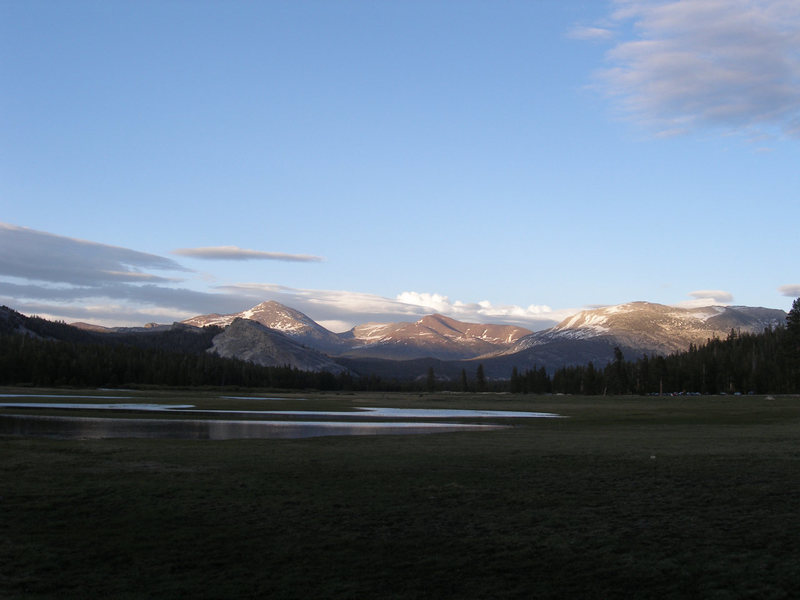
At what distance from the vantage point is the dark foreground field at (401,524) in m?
13.7

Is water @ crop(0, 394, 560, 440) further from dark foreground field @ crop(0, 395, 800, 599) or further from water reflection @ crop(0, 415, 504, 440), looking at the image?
dark foreground field @ crop(0, 395, 800, 599)

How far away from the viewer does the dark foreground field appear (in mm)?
13703

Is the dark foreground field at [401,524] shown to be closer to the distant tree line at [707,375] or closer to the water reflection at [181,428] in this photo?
the water reflection at [181,428]

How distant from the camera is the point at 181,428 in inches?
2031

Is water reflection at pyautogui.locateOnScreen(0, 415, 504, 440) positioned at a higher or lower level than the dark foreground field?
lower

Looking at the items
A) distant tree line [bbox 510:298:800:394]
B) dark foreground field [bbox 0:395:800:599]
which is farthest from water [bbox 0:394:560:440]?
distant tree line [bbox 510:298:800:394]

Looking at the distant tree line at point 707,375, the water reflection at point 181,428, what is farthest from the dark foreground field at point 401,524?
the distant tree line at point 707,375

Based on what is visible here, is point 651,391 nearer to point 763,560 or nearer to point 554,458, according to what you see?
point 554,458

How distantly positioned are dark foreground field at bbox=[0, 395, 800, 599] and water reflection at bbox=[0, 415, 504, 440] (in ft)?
39.0

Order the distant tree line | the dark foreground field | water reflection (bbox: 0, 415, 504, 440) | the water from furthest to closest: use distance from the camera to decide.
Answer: the distant tree line → the water → water reflection (bbox: 0, 415, 504, 440) → the dark foreground field

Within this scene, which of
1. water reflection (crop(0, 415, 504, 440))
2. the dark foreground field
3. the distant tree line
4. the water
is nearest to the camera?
the dark foreground field

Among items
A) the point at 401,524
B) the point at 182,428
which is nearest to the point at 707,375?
the point at 182,428

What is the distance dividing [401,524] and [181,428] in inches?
1448

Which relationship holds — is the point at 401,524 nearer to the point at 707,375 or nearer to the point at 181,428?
the point at 181,428
